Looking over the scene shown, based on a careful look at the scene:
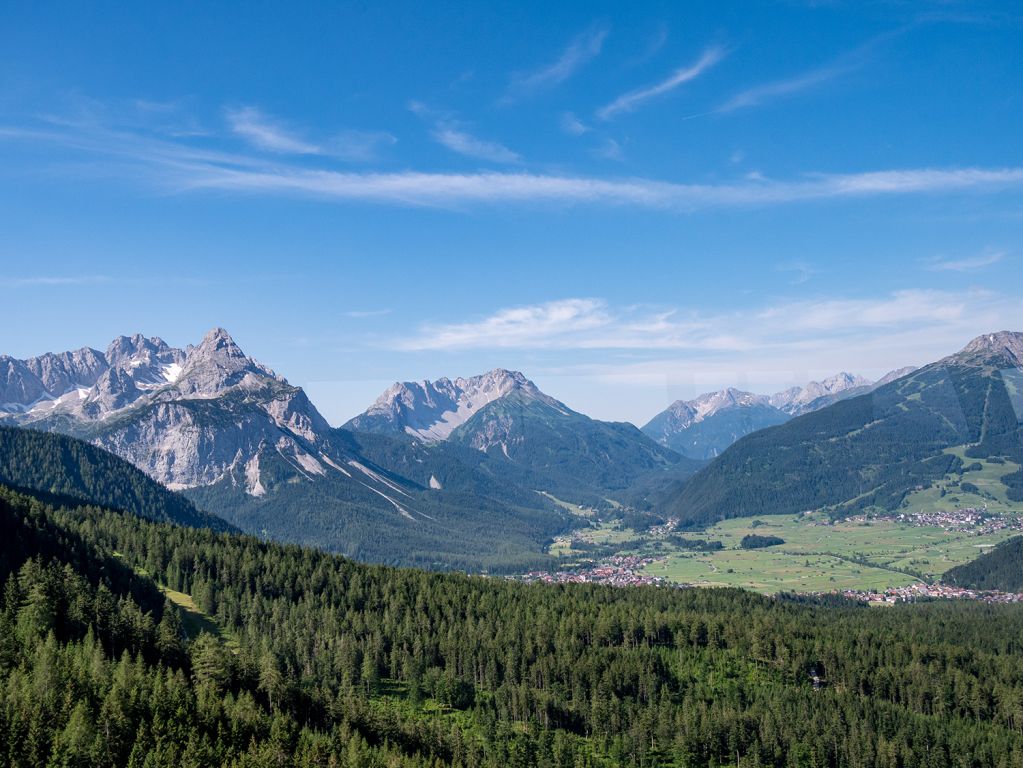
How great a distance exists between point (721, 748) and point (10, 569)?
11250cm

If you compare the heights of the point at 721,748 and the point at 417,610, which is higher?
the point at 417,610

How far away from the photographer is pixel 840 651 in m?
153

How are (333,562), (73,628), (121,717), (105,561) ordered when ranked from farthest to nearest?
(333,562) → (105,561) → (73,628) → (121,717)

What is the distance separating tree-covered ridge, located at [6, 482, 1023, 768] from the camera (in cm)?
8050

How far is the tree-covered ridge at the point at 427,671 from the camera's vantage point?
80500mm

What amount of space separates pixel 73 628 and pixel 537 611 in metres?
93.5

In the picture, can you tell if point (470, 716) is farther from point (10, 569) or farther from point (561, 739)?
point (10, 569)

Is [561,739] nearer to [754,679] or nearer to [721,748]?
[721,748]

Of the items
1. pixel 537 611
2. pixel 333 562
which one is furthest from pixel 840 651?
pixel 333 562

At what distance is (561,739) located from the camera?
4776 inches

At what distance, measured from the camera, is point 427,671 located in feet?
452

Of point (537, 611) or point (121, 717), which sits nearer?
point (121, 717)

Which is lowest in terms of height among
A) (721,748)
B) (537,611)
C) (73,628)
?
(721,748)

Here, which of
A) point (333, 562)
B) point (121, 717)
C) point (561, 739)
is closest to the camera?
point (121, 717)
